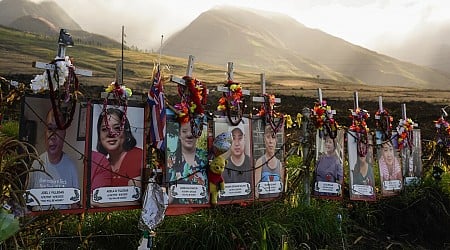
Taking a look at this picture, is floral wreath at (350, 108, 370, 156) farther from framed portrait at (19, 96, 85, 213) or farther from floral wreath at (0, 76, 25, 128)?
floral wreath at (0, 76, 25, 128)

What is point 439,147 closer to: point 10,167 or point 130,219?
point 130,219

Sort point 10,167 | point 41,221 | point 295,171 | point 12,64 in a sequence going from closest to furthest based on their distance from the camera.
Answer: point 10,167, point 41,221, point 295,171, point 12,64

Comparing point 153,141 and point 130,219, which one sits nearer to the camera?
point 153,141

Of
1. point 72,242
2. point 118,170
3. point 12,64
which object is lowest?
point 72,242

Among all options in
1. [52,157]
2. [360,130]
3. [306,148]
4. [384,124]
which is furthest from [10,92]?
[384,124]

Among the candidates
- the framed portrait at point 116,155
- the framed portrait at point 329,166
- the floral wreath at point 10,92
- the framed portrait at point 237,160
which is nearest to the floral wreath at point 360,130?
the framed portrait at point 329,166

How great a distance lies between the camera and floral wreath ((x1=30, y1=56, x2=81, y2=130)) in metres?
3.22

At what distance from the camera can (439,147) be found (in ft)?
23.6

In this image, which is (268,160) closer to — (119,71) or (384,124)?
(119,71)

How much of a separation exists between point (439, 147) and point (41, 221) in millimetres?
5948

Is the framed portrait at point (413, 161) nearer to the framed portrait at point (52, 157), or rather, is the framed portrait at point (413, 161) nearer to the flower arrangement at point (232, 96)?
the flower arrangement at point (232, 96)

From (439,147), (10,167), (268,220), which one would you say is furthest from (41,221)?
(439,147)

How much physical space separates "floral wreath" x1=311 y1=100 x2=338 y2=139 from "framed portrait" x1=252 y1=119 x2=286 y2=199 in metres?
0.56

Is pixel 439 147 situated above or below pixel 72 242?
above
